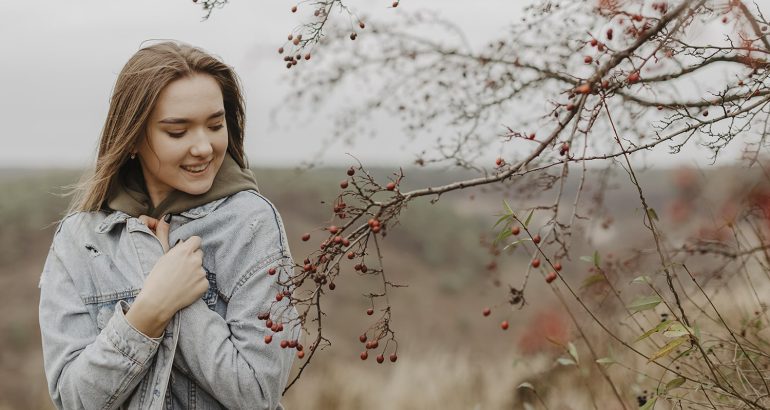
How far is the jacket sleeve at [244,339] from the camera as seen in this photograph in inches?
64.9

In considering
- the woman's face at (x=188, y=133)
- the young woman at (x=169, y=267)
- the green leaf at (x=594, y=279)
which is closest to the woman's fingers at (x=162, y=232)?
the young woman at (x=169, y=267)

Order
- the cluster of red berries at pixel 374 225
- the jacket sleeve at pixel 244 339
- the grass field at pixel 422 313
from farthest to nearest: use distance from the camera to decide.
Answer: the grass field at pixel 422 313, the jacket sleeve at pixel 244 339, the cluster of red berries at pixel 374 225

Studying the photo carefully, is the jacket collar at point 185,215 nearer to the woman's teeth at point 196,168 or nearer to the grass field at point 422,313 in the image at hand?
the woman's teeth at point 196,168

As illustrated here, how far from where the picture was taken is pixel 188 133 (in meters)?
1.80

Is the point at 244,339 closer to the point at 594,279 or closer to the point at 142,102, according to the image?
the point at 142,102

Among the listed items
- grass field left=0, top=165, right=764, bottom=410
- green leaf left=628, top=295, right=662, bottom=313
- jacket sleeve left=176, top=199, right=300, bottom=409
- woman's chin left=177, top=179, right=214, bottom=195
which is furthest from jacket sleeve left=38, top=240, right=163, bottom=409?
green leaf left=628, top=295, right=662, bottom=313

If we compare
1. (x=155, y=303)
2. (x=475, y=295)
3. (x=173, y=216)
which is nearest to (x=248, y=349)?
(x=155, y=303)

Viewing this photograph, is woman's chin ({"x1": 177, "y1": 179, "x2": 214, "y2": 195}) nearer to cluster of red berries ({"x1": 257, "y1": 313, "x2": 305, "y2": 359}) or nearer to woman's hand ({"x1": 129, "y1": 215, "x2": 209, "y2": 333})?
woman's hand ({"x1": 129, "y1": 215, "x2": 209, "y2": 333})

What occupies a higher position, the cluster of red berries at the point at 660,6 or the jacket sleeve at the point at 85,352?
the cluster of red berries at the point at 660,6

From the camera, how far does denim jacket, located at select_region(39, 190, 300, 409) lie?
5.46 feet

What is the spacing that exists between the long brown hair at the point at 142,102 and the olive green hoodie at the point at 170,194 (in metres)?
0.04

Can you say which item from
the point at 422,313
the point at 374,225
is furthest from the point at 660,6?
the point at 422,313

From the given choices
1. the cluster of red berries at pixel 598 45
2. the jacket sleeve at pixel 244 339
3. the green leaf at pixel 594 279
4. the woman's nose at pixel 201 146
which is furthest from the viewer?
the green leaf at pixel 594 279

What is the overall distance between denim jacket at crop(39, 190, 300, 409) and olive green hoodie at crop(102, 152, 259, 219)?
0.08ft
